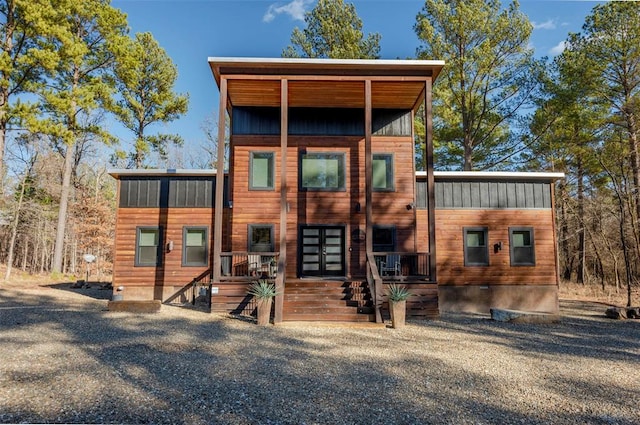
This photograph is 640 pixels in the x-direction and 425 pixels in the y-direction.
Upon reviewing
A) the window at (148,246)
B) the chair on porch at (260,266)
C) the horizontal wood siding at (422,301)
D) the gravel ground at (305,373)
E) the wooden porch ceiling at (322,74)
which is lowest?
the gravel ground at (305,373)

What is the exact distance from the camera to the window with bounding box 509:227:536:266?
11547 millimetres

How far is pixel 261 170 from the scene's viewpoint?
11.4 meters

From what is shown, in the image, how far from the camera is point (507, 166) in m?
18.5

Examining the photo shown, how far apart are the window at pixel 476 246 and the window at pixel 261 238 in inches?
224

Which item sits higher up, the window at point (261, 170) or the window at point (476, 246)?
the window at point (261, 170)

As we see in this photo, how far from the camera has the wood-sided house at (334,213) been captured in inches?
439

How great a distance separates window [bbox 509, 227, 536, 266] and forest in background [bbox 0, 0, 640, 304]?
2939 mm

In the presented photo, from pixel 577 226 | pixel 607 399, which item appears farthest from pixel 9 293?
pixel 577 226

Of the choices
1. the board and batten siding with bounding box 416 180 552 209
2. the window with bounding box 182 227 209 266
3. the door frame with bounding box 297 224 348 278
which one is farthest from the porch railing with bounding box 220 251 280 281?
the board and batten siding with bounding box 416 180 552 209

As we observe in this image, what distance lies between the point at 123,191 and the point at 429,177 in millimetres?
8671

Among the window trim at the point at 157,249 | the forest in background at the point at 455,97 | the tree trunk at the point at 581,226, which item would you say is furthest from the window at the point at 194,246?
the tree trunk at the point at 581,226

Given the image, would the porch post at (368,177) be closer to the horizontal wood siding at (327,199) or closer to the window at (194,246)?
the horizontal wood siding at (327,199)

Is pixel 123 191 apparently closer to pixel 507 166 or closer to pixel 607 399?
pixel 607 399

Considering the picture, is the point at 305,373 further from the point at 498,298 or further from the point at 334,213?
the point at 498,298
